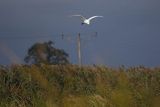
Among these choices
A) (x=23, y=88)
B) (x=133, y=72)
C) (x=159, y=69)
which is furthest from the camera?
(x=159, y=69)

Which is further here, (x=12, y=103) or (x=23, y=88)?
(x=23, y=88)

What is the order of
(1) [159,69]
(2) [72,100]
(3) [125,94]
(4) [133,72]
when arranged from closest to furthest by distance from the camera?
(3) [125,94]
(2) [72,100]
(4) [133,72]
(1) [159,69]

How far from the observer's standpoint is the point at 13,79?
14797 millimetres

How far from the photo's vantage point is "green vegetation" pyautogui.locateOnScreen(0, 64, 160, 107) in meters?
9.54

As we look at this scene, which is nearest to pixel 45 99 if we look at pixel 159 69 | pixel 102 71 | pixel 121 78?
pixel 121 78

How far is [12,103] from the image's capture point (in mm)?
12492

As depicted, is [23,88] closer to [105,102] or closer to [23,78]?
[23,78]

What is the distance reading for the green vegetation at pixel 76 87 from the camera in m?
9.54

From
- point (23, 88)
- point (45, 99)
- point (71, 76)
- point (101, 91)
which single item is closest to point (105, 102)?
point (101, 91)

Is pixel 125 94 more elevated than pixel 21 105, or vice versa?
pixel 125 94

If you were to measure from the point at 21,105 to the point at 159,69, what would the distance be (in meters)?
7.49

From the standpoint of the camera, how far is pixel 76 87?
593 inches

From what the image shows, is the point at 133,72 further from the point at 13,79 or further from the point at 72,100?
the point at 72,100

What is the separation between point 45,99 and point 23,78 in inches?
140
